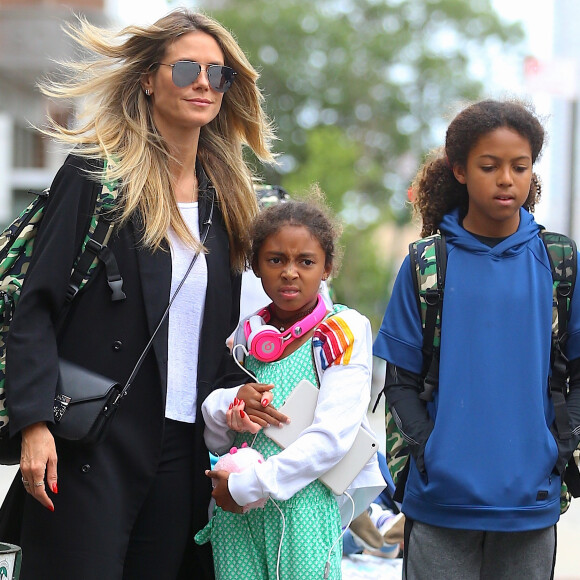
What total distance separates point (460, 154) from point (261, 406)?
3.25 feet

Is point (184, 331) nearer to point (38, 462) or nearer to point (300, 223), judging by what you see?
point (300, 223)

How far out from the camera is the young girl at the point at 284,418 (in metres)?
3.16

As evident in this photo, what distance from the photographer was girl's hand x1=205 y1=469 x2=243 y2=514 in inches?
124

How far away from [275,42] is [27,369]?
105 feet

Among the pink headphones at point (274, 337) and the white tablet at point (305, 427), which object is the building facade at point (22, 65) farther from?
the white tablet at point (305, 427)

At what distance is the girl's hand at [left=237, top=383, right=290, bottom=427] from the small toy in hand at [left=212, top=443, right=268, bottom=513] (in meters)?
0.10

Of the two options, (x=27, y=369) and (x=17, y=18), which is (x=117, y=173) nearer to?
(x=27, y=369)

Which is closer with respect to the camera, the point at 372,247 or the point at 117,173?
the point at 117,173

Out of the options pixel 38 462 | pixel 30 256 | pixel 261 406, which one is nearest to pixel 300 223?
pixel 261 406

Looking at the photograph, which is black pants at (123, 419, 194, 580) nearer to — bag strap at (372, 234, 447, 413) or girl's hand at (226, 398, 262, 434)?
girl's hand at (226, 398, 262, 434)

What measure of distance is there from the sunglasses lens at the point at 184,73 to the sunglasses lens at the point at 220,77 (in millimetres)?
53

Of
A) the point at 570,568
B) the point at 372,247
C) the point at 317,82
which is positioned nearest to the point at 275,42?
the point at 317,82

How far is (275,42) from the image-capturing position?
3397 centimetres

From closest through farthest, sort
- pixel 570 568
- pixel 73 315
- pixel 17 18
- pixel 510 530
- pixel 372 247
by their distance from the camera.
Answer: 1. pixel 510 530
2. pixel 73 315
3. pixel 570 568
4. pixel 17 18
5. pixel 372 247
